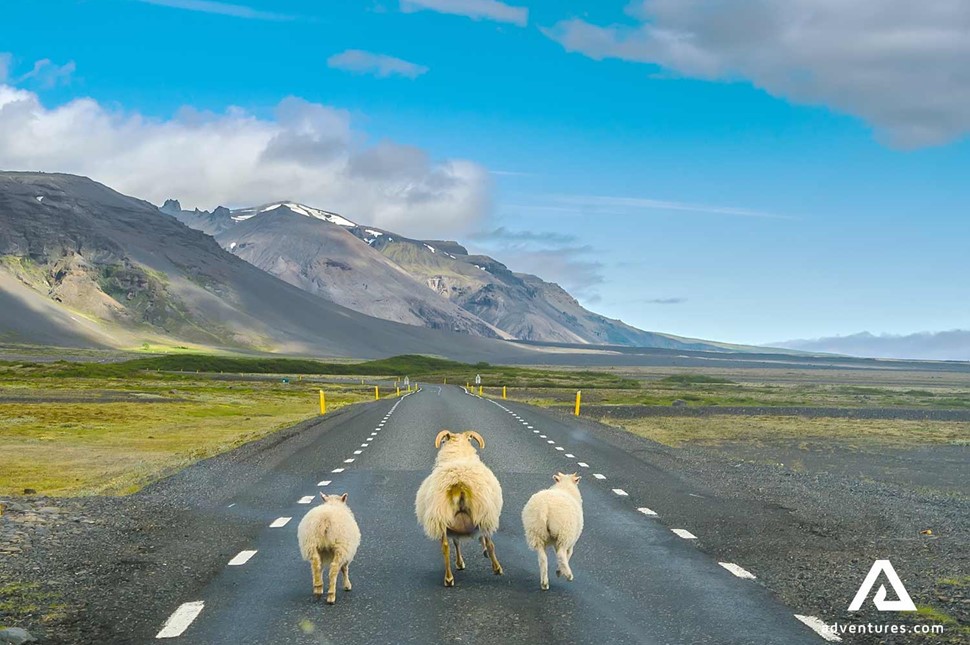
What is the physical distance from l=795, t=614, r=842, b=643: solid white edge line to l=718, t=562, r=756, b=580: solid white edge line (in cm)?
162

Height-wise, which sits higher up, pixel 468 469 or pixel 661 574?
pixel 468 469

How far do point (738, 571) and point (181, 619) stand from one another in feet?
18.5

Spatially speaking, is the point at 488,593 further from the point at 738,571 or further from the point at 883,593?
the point at 883,593

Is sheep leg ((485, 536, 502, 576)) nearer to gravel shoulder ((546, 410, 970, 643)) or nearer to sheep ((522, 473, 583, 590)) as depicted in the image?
sheep ((522, 473, 583, 590))

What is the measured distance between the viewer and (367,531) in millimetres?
12594

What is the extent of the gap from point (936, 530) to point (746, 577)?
16.4 ft

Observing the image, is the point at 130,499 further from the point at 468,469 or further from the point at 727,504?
the point at 727,504

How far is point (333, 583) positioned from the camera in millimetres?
8797

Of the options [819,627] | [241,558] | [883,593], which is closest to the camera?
[819,627]

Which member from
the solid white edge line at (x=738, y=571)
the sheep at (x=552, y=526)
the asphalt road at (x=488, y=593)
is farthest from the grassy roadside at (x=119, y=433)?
the solid white edge line at (x=738, y=571)

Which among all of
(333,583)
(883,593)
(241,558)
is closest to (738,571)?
(883,593)

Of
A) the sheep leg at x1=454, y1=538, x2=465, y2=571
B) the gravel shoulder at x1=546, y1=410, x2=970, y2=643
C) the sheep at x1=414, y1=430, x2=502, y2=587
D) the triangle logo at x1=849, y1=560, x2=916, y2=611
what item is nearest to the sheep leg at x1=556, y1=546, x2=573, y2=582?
the sheep at x1=414, y1=430, x2=502, y2=587

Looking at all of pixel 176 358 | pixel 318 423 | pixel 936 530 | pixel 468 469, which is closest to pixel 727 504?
pixel 936 530

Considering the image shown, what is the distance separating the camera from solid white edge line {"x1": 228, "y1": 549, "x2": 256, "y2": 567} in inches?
415
